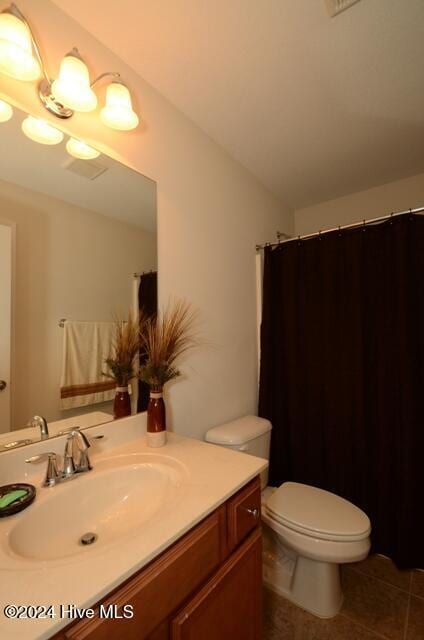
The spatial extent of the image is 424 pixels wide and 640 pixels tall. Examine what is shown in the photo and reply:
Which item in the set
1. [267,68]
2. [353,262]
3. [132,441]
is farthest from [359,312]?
[132,441]

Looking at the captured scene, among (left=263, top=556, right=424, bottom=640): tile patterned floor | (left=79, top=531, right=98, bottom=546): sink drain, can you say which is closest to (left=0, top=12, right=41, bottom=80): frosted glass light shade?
(left=79, top=531, right=98, bottom=546): sink drain

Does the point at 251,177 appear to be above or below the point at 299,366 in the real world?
above

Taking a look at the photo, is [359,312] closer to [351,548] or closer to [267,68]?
[351,548]

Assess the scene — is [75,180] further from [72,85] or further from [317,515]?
[317,515]

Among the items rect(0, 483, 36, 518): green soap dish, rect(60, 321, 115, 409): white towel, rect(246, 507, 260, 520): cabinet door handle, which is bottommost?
rect(246, 507, 260, 520): cabinet door handle

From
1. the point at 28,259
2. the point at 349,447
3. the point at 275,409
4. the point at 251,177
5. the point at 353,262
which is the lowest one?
the point at 349,447

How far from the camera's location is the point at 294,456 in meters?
1.79

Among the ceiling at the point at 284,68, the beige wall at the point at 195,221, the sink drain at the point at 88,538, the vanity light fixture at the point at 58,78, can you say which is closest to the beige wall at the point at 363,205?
the ceiling at the point at 284,68

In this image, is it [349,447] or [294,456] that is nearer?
[349,447]

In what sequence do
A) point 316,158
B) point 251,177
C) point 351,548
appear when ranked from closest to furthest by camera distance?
1. point 351,548
2. point 316,158
3. point 251,177

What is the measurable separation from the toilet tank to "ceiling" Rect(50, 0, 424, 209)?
164 centimetres

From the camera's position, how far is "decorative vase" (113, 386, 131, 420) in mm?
1110

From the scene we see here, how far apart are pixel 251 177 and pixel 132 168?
40.9 inches

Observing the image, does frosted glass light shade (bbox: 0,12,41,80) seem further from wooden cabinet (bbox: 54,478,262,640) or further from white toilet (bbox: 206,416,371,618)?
white toilet (bbox: 206,416,371,618)
